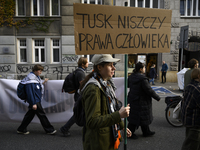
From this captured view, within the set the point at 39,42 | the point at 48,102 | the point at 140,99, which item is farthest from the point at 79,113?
the point at 39,42

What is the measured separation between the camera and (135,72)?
418 cm

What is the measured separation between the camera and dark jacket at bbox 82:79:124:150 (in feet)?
5.99

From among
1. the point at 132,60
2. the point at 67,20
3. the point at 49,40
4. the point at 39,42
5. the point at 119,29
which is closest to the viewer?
the point at 119,29

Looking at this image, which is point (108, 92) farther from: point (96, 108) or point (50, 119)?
point (50, 119)

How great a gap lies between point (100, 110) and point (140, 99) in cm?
234

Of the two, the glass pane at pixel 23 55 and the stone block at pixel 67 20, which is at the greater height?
the stone block at pixel 67 20

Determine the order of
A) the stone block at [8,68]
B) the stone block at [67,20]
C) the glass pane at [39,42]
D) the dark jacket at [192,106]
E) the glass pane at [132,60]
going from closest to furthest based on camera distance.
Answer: the dark jacket at [192,106] < the stone block at [67,20] < the stone block at [8,68] < the glass pane at [39,42] < the glass pane at [132,60]

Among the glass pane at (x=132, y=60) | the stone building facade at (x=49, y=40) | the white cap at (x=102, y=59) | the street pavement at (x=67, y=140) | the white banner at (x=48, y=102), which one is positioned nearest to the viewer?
the white cap at (x=102, y=59)

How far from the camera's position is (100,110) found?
191cm

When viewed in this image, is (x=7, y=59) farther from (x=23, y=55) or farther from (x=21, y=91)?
(x=21, y=91)

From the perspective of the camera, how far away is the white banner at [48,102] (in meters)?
4.69

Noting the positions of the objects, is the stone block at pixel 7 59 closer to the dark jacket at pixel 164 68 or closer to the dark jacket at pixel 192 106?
the dark jacket at pixel 164 68

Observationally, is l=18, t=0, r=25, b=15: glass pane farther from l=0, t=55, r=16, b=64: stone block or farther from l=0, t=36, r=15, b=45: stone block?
l=0, t=55, r=16, b=64: stone block

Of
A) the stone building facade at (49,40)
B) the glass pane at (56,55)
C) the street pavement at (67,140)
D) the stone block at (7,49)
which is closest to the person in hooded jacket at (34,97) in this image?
the street pavement at (67,140)
